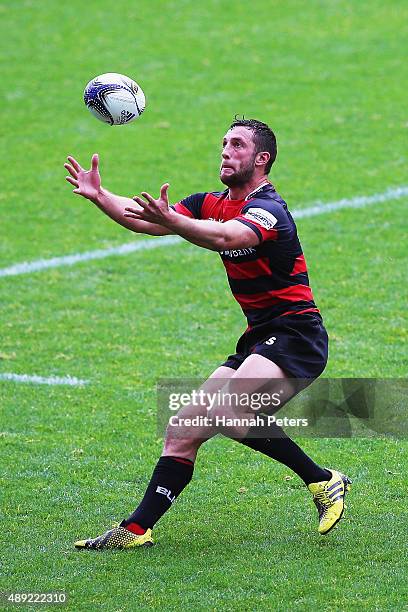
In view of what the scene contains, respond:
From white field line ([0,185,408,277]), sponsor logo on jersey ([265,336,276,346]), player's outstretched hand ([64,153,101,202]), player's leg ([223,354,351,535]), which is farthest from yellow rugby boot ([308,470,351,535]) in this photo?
white field line ([0,185,408,277])

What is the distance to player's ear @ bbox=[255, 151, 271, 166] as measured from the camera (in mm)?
6441

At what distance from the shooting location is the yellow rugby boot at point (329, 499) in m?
6.25

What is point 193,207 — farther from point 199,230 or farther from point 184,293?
point 184,293

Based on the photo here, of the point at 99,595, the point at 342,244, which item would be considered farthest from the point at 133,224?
the point at 342,244

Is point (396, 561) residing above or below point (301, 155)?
below

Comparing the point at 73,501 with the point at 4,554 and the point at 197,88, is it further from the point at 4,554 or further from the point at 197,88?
the point at 197,88

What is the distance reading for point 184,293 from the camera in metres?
11.2

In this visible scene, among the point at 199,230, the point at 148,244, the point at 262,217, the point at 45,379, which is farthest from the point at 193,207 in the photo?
the point at 148,244

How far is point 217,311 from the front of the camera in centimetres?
1076

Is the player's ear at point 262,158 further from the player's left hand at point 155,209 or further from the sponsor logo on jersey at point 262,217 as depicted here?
the player's left hand at point 155,209

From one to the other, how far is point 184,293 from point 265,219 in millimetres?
5207

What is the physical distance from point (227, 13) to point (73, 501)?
14.5m

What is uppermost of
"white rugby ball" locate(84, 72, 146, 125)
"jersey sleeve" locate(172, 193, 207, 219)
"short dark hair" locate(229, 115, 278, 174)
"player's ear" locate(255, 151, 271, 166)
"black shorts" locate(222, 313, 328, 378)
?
"white rugby ball" locate(84, 72, 146, 125)

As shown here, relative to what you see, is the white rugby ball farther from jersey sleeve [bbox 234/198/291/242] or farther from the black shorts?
the black shorts
